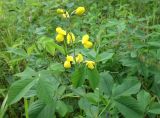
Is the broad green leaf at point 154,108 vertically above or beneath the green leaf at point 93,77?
beneath

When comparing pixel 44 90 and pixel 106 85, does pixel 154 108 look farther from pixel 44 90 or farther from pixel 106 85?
pixel 44 90

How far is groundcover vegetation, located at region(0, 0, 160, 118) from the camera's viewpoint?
1187 mm

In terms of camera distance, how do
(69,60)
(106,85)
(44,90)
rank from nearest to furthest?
(44,90) → (69,60) → (106,85)

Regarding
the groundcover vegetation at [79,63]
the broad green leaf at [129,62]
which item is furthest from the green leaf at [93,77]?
the broad green leaf at [129,62]

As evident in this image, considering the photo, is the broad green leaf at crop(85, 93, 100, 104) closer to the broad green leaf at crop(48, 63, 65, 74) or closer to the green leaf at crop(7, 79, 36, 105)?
the broad green leaf at crop(48, 63, 65, 74)

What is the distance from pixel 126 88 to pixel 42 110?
33 cm

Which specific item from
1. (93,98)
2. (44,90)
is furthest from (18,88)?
(93,98)

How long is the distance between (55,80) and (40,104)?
0.10 metres

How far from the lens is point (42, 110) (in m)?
1.19

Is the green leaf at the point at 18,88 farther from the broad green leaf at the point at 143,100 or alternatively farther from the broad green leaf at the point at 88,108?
the broad green leaf at the point at 143,100

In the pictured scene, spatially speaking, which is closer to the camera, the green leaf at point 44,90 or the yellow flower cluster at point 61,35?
the green leaf at point 44,90

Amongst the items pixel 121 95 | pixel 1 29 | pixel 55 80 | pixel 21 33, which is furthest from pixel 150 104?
pixel 1 29

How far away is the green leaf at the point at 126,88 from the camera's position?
1264mm

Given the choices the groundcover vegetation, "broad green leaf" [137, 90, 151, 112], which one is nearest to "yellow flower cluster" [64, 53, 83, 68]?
the groundcover vegetation
